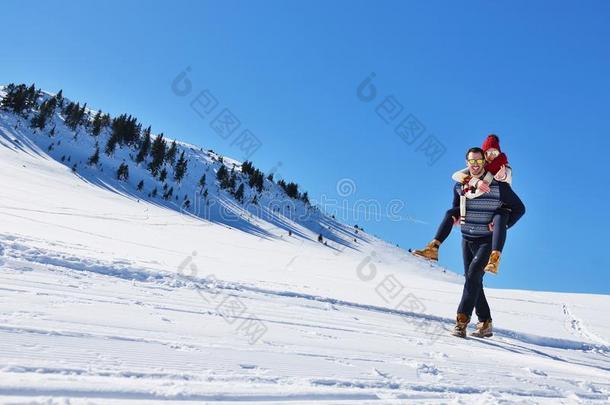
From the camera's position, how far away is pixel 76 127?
5644 cm

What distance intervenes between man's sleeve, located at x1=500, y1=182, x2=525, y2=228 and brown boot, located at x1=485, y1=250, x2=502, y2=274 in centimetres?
48

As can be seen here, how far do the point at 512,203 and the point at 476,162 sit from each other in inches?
23.2

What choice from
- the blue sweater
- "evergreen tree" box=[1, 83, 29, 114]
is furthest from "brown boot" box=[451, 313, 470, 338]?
"evergreen tree" box=[1, 83, 29, 114]

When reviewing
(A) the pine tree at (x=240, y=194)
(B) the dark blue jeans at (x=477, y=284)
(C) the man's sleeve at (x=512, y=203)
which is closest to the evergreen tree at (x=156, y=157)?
(A) the pine tree at (x=240, y=194)

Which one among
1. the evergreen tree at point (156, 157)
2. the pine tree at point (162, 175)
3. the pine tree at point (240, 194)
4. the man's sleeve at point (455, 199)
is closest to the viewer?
the man's sleeve at point (455, 199)

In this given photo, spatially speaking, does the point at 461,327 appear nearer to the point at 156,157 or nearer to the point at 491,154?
the point at 491,154

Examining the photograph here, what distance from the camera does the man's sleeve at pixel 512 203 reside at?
4496 mm

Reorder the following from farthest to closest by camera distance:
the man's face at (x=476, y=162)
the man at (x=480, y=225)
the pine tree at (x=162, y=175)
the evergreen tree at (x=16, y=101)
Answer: the evergreen tree at (x=16, y=101) < the pine tree at (x=162, y=175) < the man's face at (x=476, y=162) < the man at (x=480, y=225)

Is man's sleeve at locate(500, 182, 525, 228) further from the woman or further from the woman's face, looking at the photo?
the woman's face

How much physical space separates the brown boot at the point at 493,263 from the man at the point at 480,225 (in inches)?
11.8

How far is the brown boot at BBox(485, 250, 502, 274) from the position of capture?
4.07 m

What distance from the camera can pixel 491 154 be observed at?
182 inches

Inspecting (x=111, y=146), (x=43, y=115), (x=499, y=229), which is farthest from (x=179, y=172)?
(x=499, y=229)

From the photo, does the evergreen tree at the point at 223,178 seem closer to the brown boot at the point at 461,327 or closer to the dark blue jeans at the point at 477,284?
the dark blue jeans at the point at 477,284
